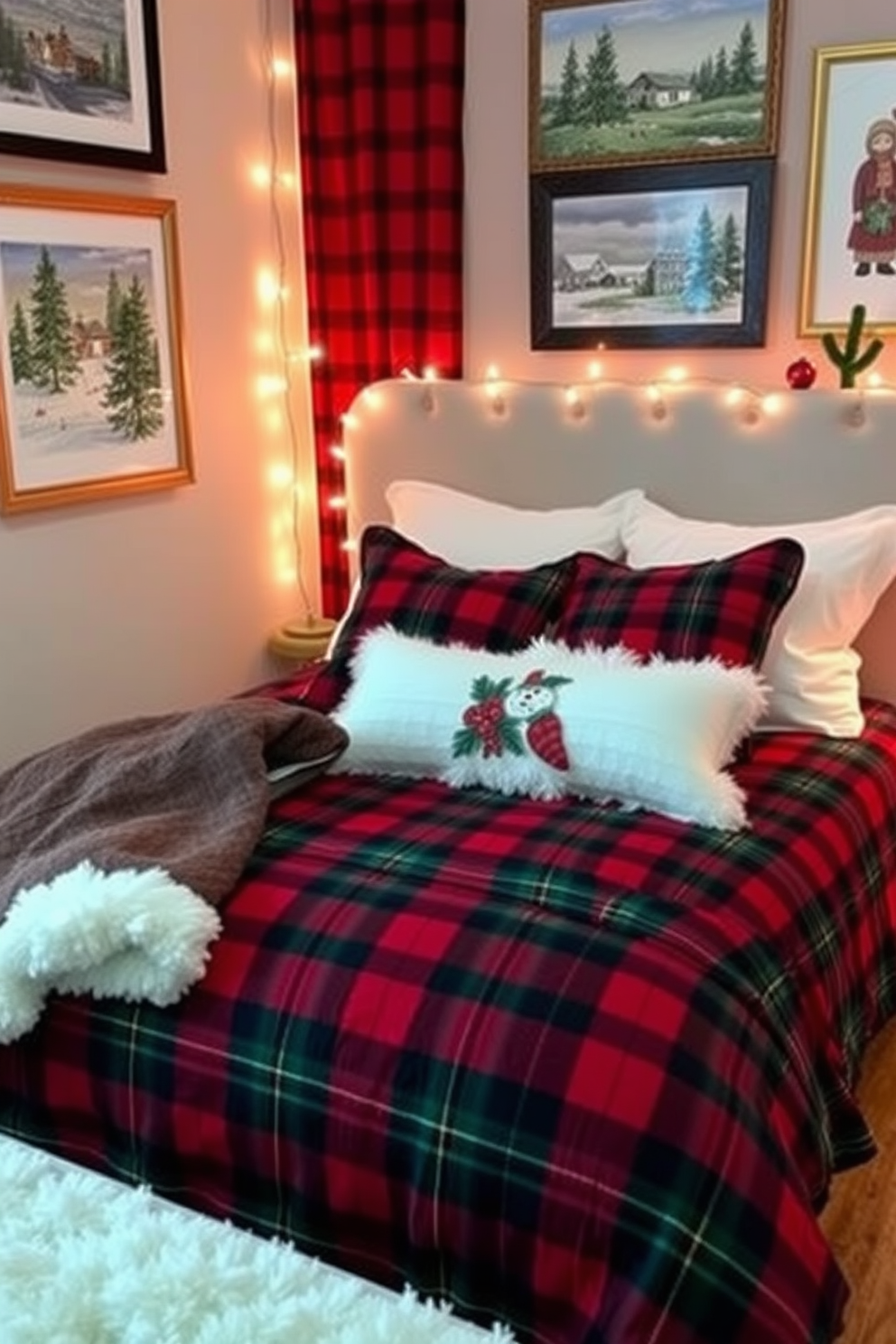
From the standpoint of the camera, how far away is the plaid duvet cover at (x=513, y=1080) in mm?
1290

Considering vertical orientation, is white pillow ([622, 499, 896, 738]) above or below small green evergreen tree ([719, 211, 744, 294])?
below

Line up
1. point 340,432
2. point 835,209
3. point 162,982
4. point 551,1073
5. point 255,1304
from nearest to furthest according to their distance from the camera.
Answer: point 255,1304 → point 551,1073 → point 162,982 → point 835,209 → point 340,432

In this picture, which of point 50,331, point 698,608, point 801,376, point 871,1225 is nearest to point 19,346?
point 50,331

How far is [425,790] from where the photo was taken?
2057 mm

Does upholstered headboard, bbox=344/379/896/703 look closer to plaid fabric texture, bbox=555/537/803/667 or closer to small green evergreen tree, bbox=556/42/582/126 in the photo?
plaid fabric texture, bbox=555/537/803/667

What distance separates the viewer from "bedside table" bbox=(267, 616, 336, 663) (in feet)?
10.7

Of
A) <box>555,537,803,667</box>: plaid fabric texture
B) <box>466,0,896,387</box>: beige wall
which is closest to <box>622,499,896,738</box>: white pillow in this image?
<box>555,537,803,667</box>: plaid fabric texture

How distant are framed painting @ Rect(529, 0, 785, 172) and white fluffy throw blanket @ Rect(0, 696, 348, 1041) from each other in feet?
5.30

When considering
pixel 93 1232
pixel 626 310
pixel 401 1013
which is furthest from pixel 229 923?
pixel 626 310

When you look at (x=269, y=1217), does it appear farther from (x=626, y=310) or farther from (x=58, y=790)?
(x=626, y=310)

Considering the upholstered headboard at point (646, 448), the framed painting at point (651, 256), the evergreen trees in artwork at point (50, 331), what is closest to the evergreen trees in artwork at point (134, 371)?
the evergreen trees in artwork at point (50, 331)

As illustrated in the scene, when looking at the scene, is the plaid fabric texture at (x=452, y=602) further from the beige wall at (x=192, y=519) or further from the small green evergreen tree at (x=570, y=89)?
the small green evergreen tree at (x=570, y=89)

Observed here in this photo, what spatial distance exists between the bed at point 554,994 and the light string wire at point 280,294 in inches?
37.5

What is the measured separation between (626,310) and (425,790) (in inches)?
56.6
